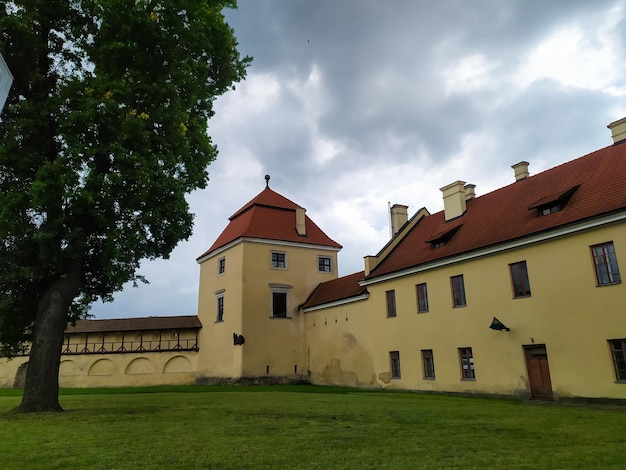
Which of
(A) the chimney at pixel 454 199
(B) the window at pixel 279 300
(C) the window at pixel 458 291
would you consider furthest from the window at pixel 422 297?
(B) the window at pixel 279 300

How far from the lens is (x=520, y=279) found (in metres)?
18.1

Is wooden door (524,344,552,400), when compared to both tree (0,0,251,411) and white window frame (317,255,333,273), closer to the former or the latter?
tree (0,0,251,411)

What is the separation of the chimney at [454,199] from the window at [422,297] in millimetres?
4227

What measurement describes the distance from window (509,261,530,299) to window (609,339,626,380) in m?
3.37

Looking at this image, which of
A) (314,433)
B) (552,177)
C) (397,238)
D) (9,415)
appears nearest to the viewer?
(314,433)

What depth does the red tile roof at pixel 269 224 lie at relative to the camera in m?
32.7

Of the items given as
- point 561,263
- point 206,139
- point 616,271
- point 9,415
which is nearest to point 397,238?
point 561,263

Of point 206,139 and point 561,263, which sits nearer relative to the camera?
point 206,139

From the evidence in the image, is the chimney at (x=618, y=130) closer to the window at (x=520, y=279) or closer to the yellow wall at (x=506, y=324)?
the yellow wall at (x=506, y=324)

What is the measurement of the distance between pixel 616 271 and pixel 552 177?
6.27 meters

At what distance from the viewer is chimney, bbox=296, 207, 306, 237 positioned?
34125mm

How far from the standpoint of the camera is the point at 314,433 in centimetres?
834

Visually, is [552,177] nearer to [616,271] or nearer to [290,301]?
[616,271]

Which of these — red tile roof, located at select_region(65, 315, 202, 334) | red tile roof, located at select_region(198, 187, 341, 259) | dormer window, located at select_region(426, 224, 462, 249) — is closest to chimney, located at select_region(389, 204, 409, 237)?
dormer window, located at select_region(426, 224, 462, 249)
